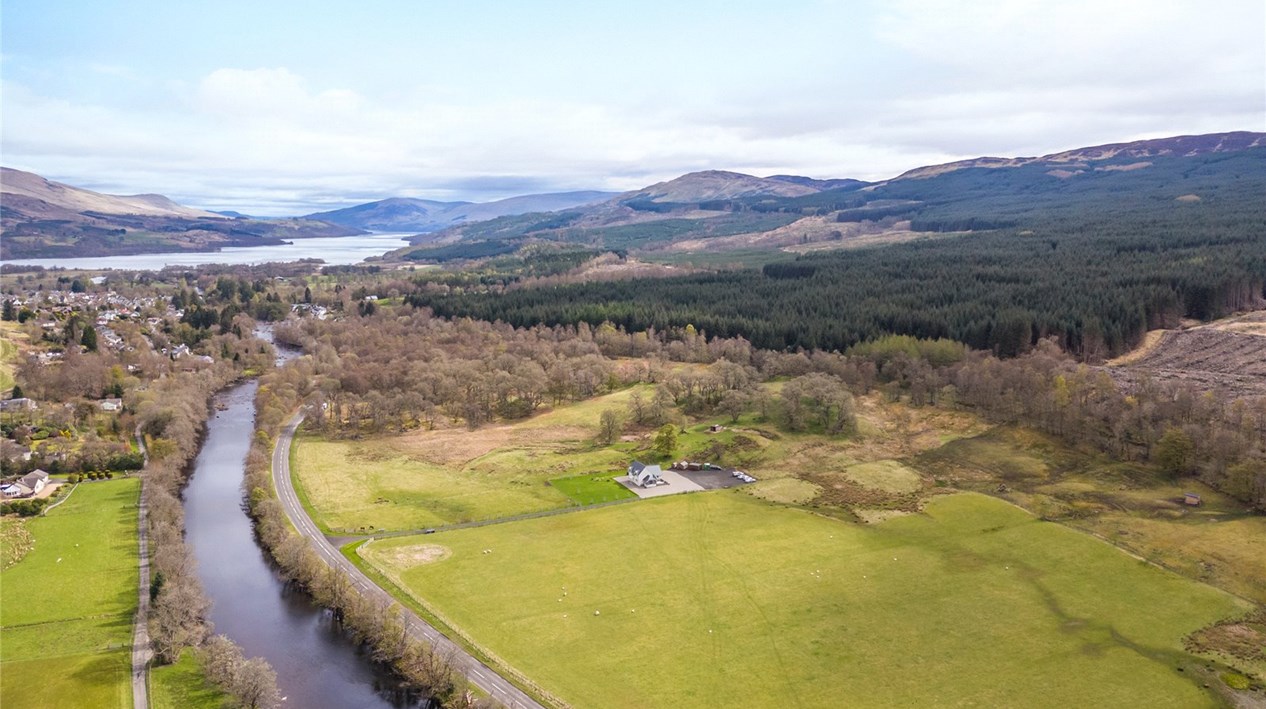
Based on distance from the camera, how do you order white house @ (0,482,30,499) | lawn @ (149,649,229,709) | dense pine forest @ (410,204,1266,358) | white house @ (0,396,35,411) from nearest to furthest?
1. lawn @ (149,649,229,709)
2. white house @ (0,482,30,499)
3. white house @ (0,396,35,411)
4. dense pine forest @ (410,204,1266,358)

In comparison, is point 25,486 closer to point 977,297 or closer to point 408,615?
point 408,615

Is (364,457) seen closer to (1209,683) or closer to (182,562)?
(182,562)

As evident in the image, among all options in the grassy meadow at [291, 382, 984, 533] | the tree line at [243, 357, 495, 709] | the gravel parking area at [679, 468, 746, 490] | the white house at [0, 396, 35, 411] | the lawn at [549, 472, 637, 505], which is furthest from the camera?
the white house at [0, 396, 35, 411]

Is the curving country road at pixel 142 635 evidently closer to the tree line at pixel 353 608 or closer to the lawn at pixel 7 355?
the tree line at pixel 353 608

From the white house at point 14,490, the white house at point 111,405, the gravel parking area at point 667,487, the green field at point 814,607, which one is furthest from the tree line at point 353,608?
the white house at point 111,405

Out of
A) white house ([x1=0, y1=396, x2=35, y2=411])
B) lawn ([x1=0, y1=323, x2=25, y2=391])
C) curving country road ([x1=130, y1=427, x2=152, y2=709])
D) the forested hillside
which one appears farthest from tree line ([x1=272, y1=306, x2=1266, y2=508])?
lawn ([x1=0, y1=323, x2=25, y2=391])

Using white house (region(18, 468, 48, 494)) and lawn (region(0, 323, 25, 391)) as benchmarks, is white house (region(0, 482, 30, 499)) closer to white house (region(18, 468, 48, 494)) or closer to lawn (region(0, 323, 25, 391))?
white house (region(18, 468, 48, 494))
